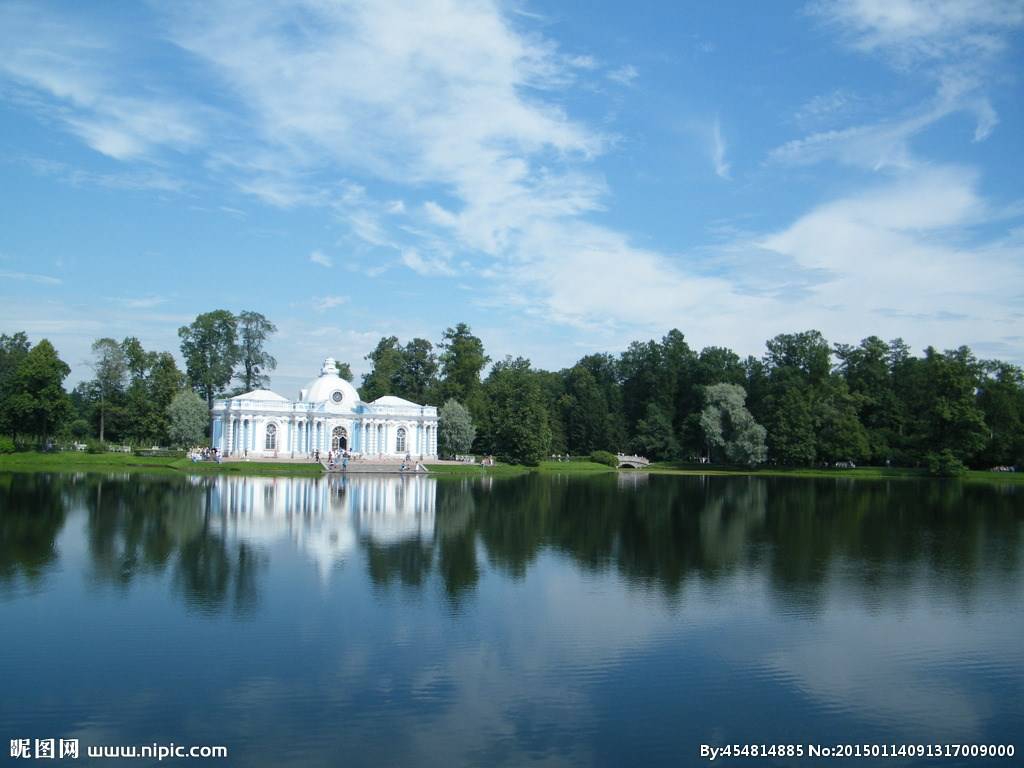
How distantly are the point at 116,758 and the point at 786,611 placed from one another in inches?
481

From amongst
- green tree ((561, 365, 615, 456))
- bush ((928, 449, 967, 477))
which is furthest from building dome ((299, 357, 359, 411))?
bush ((928, 449, 967, 477))

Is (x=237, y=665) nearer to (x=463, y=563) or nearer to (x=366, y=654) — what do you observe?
(x=366, y=654)

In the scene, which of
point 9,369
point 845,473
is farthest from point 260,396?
point 845,473

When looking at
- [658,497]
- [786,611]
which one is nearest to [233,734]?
[786,611]

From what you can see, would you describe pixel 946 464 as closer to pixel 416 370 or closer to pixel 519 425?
pixel 519 425

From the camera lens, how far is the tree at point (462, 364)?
260ft

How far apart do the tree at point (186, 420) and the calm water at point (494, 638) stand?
117 ft

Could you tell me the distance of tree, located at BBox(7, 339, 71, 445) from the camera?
59562mm

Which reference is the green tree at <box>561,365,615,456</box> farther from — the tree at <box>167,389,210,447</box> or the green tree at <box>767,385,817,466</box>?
the tree at <box>167,389,210,447</box>

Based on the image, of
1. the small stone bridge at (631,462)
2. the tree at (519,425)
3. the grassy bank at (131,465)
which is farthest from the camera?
the small stone bridge at (631,462)

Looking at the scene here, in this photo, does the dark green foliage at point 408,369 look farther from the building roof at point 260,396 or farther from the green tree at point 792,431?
the green tree at point 792,431

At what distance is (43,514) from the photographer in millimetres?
28453

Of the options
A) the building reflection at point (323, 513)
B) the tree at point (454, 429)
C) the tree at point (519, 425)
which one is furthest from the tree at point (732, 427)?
the building reflection at point (323, 513)

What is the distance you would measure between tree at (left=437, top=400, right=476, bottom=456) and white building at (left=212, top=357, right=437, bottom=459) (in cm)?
176
